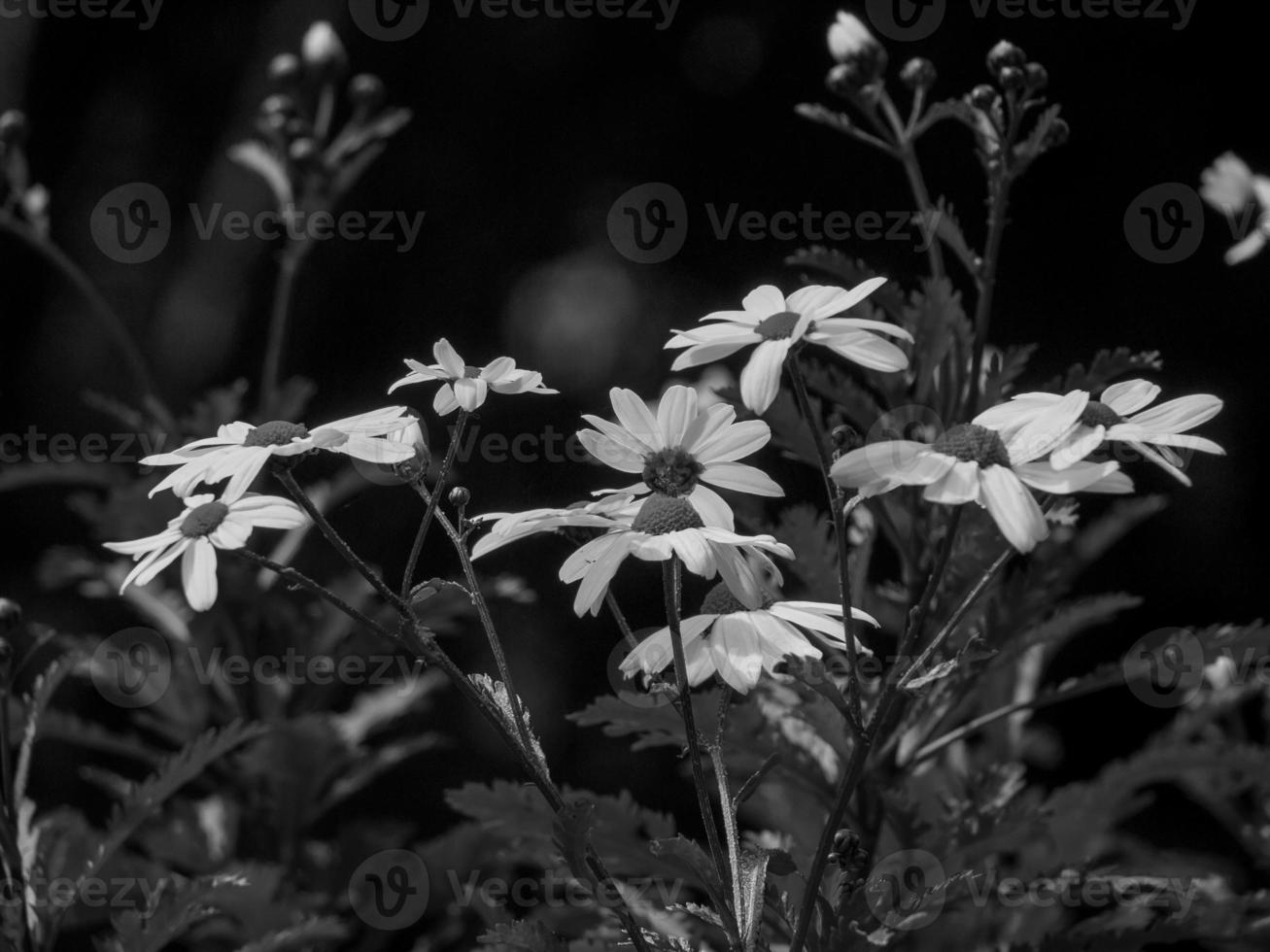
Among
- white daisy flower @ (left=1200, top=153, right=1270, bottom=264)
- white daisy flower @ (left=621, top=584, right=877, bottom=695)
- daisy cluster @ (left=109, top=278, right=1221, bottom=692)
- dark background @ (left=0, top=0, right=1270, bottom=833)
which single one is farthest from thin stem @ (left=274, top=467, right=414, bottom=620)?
dark background @ (left=0, top=0, right=1270, bottom=833)

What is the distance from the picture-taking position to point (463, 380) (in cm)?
67

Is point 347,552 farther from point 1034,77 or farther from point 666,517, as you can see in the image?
point 1034,77

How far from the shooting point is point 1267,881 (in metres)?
1.69

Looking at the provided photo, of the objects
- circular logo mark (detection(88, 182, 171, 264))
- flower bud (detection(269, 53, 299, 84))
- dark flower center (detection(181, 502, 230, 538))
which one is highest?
flower bud (detection(269, 53, 299, 84))

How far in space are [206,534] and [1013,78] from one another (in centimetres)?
62

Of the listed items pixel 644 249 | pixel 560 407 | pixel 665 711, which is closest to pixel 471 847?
pixel 665 711

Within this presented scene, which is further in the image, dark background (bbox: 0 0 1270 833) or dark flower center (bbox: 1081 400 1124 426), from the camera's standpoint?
dark background (bbox: 0 0 1270 833)

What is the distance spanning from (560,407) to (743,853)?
1649 millimetres

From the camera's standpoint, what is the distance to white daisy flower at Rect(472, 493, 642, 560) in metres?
0.60

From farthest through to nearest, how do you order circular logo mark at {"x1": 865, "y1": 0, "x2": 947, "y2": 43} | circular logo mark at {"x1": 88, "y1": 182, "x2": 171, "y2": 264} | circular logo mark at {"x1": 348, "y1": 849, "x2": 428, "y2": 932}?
circular logo mark at {"x1": 88, "y1": 182, "x2": 171, "y2": 264}
circular logo mark at {"x1": 865, "y1": 0, "x2": 947, "y2": 43}
circular logo mark at {"x1": 348, "y1": 849, "x2": 428, "y2": 932}

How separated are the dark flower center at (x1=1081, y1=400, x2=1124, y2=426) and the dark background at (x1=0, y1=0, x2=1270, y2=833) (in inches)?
53.0

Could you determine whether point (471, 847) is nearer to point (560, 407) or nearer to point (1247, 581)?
point (560, 407)

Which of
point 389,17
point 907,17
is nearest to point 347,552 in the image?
point 907,17

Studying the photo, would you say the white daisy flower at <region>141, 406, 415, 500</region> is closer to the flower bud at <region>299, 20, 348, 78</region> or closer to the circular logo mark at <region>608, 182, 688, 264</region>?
the flower bud at <region>299, 20, 348, 78</region>
